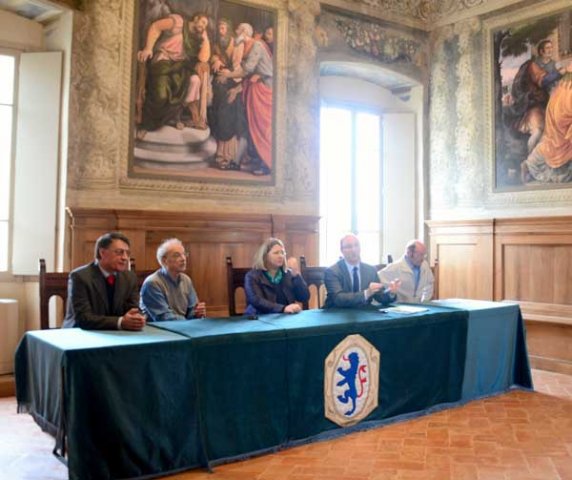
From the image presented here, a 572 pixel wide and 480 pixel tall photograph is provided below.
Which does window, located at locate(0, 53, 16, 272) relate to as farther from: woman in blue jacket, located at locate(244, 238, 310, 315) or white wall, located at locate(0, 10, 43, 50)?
woman in blue jacket, located at locate(244, 238, 310, 315)

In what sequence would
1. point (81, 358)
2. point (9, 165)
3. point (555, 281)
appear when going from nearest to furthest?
point (81, 358), point (9, 165), point (555, 281)

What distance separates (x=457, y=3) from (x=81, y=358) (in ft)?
22.3

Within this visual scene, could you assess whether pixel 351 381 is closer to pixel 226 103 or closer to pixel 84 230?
pixel 84 230

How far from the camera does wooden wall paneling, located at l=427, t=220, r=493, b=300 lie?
7406 millimetres

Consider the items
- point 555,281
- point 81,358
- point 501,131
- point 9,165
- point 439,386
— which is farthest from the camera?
point 501,131

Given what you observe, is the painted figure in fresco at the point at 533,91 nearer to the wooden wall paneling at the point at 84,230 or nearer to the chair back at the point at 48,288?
the wooden wall paneling at the point at 84,230

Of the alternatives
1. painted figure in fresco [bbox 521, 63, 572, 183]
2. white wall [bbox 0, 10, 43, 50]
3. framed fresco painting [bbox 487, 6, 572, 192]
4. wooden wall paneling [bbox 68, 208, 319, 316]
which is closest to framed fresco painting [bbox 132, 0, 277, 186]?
wooden wall paneling [bbox 68, 208, 319, 316]

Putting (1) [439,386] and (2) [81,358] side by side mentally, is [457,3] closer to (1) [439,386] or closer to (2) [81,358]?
(1) [439,386]

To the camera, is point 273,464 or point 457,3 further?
point 457,3

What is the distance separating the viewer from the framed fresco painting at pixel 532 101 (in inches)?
267

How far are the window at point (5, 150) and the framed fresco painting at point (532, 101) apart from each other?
545 cm

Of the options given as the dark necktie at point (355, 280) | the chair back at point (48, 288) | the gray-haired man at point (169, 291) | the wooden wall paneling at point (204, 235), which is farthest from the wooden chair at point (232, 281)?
the chair back at point (48, 288)

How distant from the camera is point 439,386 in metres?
4.87

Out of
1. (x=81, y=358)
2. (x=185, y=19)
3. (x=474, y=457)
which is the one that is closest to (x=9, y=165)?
(x=185, y=19)
